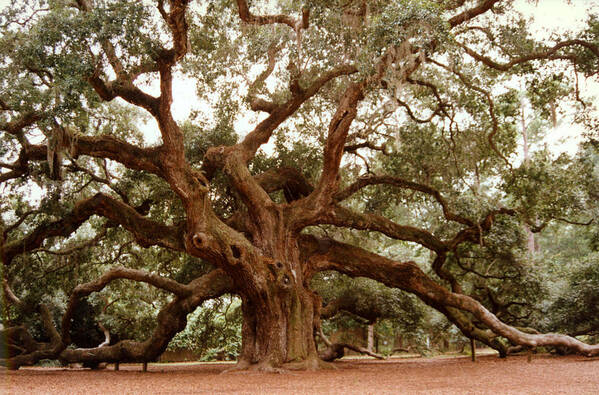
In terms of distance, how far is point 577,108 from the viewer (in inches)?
385

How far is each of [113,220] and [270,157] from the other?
4.20m

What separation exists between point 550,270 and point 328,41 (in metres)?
11.3

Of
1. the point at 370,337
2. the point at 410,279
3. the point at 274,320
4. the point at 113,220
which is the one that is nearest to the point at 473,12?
the point at 410,279

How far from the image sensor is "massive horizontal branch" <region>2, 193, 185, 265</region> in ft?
29.7

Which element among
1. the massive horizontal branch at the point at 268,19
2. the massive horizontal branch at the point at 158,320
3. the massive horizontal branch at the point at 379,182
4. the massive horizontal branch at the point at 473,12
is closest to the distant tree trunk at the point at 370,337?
the massive horizontal branch at the point at 379,182

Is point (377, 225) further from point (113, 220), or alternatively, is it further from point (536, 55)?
point (113, 220)

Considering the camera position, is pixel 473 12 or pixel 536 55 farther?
pixel 536 55

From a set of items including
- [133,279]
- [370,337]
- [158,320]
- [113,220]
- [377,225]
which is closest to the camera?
[113,220]

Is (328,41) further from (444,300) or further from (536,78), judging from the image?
(444,300)

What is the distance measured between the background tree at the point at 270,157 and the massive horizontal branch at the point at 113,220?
0.09 feet

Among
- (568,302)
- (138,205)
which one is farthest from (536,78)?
(138,205)

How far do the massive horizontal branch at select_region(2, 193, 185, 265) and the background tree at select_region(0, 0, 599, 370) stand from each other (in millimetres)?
28

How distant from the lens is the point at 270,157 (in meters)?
11.8

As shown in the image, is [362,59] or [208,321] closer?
[362,59]
